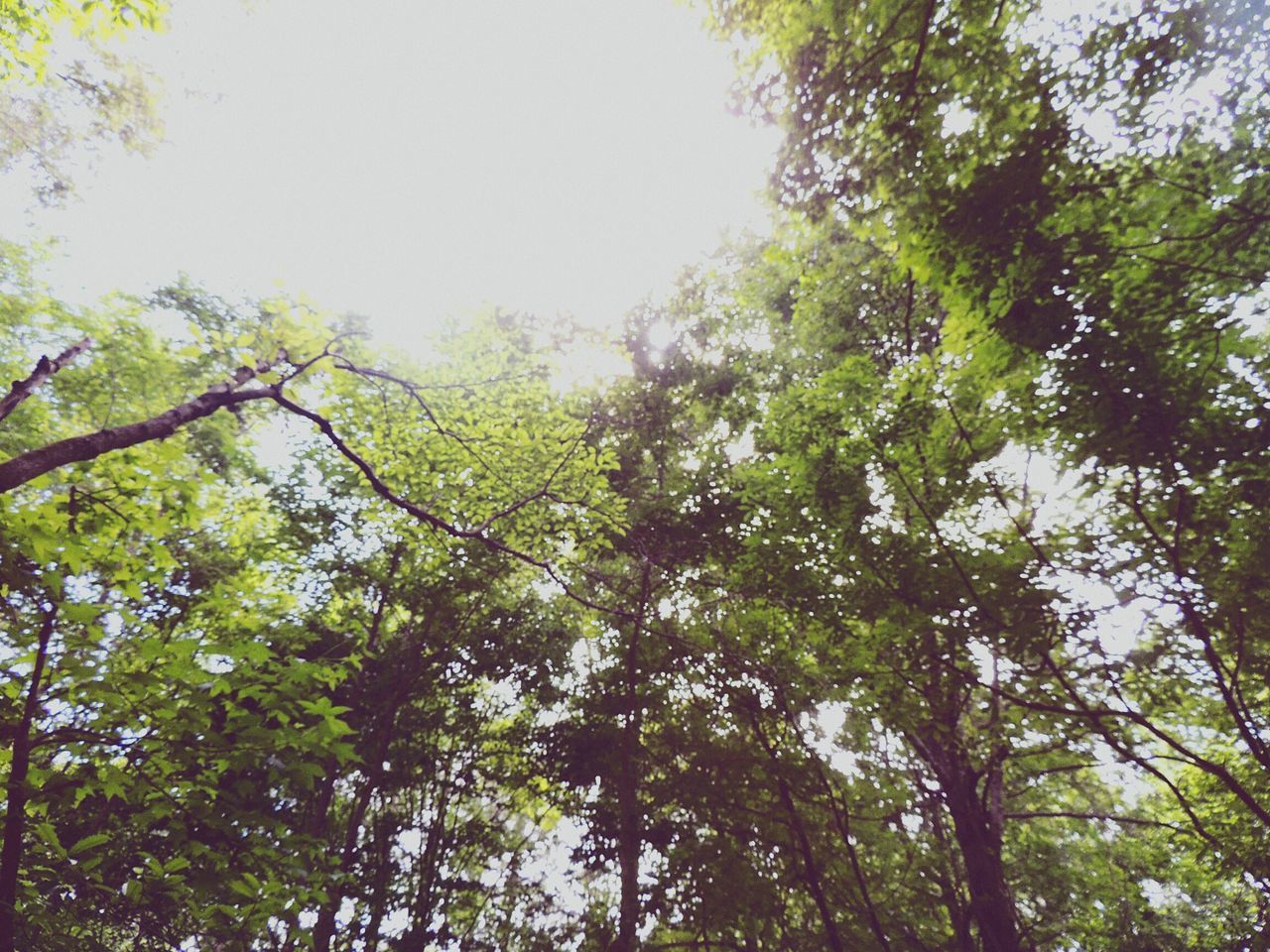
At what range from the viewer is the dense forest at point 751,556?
9.59ft

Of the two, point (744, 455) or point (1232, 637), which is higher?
point (744, 455)

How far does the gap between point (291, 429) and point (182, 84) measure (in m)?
5.95

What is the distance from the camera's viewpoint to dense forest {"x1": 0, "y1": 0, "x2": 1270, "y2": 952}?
2924mm

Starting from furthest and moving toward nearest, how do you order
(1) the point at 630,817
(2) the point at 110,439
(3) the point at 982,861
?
1. (1) the point at 630,817
2. (3) the point at 982,861
3. (2) the point at 110,439

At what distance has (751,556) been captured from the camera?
20.6 feet

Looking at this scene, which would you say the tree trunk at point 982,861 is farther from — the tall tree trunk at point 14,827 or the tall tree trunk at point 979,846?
the tall tree trunk at point 14,827

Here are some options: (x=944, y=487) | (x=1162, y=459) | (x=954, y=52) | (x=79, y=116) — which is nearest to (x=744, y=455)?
(x=944, y=487)

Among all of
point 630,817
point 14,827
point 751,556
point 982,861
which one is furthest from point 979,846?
point 14,827

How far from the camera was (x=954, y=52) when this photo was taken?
10.5 ft

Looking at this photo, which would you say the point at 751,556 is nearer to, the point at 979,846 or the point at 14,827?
the point at 979,846

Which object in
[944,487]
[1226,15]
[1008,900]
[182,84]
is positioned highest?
[182,84]

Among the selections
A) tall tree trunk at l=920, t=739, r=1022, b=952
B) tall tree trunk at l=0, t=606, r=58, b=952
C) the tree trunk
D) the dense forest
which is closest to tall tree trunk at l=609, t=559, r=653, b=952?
the dense forest

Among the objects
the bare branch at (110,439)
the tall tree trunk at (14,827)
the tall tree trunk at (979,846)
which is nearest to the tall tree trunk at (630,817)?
the tall tree trunk at (979,846)

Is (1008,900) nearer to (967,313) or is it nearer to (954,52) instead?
(967,313)
